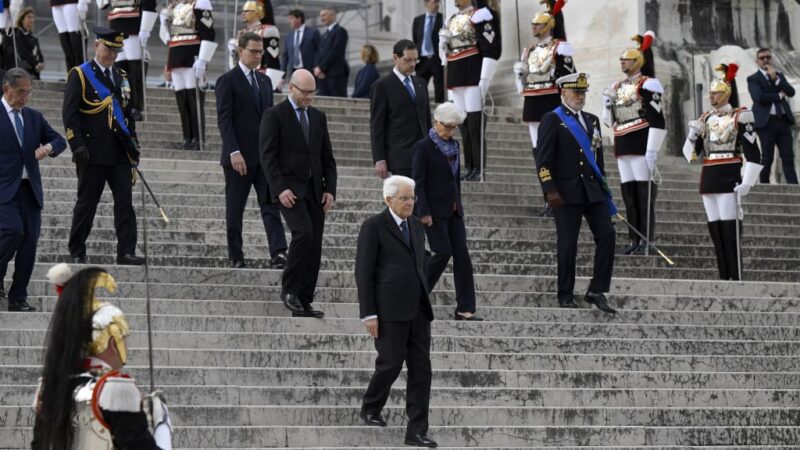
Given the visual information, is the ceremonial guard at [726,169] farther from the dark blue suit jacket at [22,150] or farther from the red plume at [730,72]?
the dark blue suit jacket at [22,150]

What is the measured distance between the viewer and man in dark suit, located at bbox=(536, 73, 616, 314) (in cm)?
1356

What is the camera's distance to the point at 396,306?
34.1 ft

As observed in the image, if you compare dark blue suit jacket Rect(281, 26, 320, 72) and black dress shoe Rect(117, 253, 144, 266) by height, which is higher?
dark blue suit jacket Rect(281, 26, 320, 72)

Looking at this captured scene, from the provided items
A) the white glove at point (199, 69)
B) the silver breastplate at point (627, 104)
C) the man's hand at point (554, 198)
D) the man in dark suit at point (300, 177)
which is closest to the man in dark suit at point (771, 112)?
the silver breastplate at point (627, 104)

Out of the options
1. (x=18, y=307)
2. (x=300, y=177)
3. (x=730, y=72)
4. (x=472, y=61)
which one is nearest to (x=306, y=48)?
(x=472, y=61)

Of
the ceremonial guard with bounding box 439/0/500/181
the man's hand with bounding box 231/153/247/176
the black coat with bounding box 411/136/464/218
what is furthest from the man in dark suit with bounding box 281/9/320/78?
the black coat with bounding box 411/136/464/218

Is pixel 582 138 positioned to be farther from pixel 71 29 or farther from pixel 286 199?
pixel 71 29

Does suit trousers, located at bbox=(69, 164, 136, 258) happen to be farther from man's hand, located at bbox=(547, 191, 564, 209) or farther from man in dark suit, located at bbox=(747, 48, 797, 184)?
man in dark suit, located at bbox=(747, 48, 797, 184)

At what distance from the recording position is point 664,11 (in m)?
21.9

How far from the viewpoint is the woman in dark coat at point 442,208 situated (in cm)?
1274

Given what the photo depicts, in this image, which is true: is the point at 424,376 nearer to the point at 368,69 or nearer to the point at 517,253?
the point at 517,253

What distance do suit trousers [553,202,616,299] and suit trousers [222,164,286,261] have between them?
204cm

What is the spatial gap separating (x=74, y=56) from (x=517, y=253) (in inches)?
239

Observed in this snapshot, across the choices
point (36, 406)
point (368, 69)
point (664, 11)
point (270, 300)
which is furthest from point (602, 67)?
point (36, 406)
